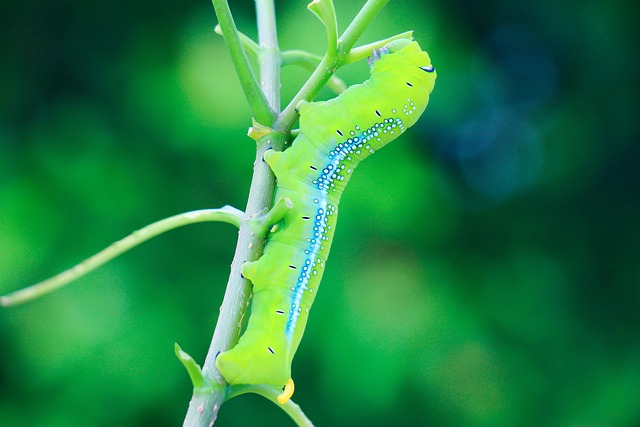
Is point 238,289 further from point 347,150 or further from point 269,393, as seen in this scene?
point 347,150

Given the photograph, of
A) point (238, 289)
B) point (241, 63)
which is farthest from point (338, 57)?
point (238, 289)

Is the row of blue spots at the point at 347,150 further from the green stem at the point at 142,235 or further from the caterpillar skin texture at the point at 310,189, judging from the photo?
the green stem at the point at 142,235

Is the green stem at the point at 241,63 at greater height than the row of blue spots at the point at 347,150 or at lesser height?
greater

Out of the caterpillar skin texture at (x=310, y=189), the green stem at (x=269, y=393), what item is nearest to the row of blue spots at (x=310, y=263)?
the caterpillar skin texture at (x=310, y=189)

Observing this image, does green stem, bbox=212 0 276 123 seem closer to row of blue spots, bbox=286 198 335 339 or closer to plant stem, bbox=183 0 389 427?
plant stem, bbox=183 0 389 427

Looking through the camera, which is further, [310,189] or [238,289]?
[310,189]

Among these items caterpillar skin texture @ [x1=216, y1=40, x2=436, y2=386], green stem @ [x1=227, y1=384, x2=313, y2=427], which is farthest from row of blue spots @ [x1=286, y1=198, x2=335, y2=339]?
green stem @ [x1=227, y1=384, x2=313, y2=427]
